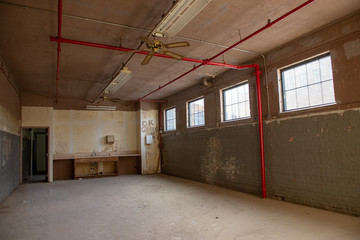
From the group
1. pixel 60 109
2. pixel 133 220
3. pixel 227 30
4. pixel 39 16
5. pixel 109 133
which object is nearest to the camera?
pixel 39 16

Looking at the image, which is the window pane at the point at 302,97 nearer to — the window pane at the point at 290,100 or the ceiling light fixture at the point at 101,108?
the window pane at the point at 290,100

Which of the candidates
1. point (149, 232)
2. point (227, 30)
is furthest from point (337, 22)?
point (149, 232)

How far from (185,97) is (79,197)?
15.2 ft

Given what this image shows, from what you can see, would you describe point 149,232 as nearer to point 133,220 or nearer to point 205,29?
point 133,220

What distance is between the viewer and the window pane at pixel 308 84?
4.28 metres

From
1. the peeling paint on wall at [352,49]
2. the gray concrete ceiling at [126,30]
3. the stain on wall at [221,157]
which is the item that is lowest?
the stain on wall at [221,157]

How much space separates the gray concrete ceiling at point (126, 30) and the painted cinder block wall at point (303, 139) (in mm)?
338

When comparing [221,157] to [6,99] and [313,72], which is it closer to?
[313,72]

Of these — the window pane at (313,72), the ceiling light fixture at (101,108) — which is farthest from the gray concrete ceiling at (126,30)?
the ceiling light fixture at (101,108)

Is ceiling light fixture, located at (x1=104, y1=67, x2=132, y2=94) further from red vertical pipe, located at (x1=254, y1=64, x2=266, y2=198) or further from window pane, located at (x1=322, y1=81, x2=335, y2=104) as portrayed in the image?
window pane, located at (x1=322, y1=81, x2=335, y2=104)

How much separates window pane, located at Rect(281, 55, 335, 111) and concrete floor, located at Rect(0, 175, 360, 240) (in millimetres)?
1929

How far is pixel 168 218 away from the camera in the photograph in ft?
13.1

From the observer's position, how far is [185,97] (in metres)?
8.60

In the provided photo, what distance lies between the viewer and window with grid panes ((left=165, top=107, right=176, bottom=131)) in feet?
31.9
